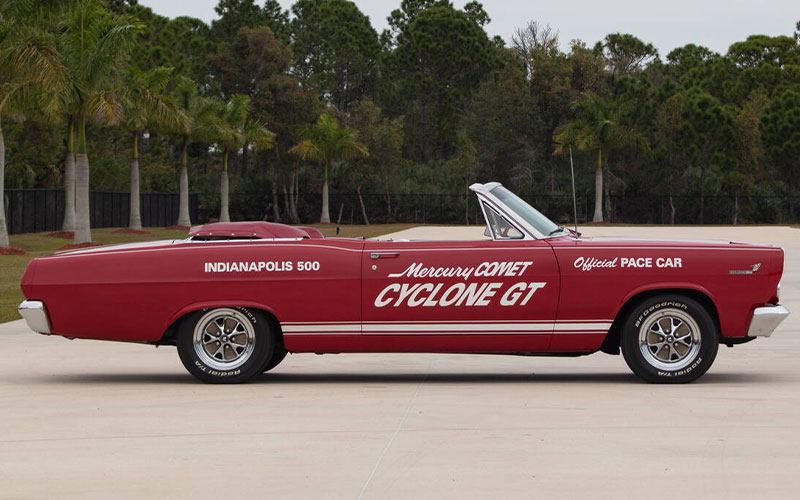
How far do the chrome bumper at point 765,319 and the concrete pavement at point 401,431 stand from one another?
1.49 feet

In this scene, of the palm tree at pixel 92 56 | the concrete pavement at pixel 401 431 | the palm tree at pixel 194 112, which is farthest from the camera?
the palm tree at pixel 194 112

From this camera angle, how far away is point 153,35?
75.5 metres

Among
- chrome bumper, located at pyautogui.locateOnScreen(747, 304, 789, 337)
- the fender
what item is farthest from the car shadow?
the fender

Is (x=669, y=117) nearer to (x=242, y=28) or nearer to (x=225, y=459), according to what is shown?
(x=242, y=28)

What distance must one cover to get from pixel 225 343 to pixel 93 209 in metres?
52.3

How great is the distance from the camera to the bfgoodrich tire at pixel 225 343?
33.2 feet

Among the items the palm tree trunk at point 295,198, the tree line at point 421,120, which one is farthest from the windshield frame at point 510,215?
the palm tree trunk at point 295,198

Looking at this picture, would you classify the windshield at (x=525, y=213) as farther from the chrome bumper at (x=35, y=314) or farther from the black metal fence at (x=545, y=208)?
the black metal fence at (x=545, y=208)

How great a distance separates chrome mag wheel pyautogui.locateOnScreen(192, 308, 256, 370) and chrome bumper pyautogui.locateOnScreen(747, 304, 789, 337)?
397 cm

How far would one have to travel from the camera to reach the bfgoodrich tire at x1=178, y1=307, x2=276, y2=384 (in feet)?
33.2

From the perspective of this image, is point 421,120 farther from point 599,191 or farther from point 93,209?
point 93,209

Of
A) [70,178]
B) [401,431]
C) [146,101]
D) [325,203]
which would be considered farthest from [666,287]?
[325,203]

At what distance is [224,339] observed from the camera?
10.2m

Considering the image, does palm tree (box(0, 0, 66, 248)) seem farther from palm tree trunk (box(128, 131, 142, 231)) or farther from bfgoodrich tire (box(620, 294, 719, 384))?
bfgoodrich tire (box(620, 294, 719, 384))
